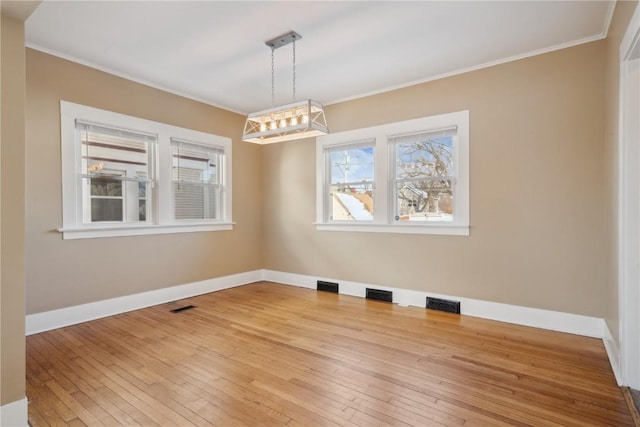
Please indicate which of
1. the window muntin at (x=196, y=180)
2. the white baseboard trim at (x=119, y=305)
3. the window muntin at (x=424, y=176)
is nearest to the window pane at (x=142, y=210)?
the window muntin at (x=196, y=180)

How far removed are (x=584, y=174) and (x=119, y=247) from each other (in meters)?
5.14

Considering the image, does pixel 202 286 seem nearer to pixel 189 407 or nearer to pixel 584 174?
pixel 189 407

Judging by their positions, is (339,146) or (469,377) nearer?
(469,377)

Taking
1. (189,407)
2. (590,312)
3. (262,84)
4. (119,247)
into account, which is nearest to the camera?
(189,407)

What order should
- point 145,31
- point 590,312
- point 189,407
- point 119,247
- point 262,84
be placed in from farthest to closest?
1. point 262,84
2. point 119,247
3. point 590,312
4. point 145,31
5. point 189,407

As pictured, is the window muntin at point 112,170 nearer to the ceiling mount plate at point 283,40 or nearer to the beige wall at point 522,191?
the ceiling mount plate at point 283,40

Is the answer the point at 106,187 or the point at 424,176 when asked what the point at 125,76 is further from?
the point at 424,176

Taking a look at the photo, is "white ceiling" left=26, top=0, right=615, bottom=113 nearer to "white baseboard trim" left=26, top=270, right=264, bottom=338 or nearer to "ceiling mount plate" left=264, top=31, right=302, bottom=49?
"ceiling mount plate" left=264, top=31, right=302, bottom=49

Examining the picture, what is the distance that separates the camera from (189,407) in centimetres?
205

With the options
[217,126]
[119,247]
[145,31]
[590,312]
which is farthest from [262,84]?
[590,312]

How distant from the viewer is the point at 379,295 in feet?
14.6

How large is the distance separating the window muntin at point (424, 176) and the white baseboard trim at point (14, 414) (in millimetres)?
3903

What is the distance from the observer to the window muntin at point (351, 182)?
468cm

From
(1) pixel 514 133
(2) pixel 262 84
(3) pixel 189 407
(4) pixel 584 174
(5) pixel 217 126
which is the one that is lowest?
(3) pixel 189 407
